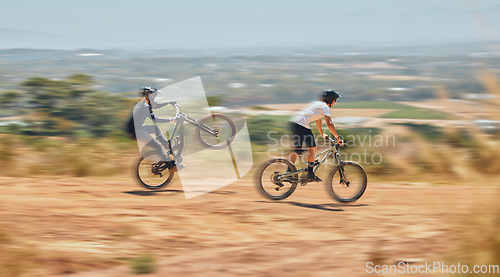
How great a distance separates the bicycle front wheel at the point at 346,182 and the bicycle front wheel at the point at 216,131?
2538 mm

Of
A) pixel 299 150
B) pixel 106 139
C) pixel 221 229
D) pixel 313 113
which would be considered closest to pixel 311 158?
pixel 299 150

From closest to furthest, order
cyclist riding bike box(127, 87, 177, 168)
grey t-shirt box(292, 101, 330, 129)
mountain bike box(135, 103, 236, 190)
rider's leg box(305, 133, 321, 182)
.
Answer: grey t-shirt box(292, 101, 330, 129)
rider's leg box(305, 133, 321, 182)
cyclist riding bike box(127, 87, 177, 168)
mountain bike box(135, 103, 236, 190)

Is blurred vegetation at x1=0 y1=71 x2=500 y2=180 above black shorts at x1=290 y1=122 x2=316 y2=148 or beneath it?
above

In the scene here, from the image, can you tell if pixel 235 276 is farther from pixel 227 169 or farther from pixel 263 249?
pixel 227 169

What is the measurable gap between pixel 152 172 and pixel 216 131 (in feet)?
4.75

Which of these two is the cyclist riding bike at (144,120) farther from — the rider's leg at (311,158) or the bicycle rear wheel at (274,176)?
the rider's leg at (311,158)

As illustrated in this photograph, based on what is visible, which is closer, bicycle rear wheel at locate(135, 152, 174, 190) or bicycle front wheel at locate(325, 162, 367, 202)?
bicycle front wheel at locate(325, 162, 367, 202)

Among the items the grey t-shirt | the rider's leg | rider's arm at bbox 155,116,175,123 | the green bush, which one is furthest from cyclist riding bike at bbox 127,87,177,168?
the green bush

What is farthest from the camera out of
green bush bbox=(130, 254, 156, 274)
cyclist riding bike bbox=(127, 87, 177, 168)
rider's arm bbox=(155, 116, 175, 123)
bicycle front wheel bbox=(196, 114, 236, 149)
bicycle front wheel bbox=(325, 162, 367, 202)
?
bicycle front wheel bbox=(196, 114, 236, 149)

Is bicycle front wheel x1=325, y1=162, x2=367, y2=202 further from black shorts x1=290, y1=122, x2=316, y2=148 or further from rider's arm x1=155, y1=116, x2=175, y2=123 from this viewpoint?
rider's arm x1=155, y1=116, x2=175, y2=123

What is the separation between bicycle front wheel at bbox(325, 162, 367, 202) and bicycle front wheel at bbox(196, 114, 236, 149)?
2538mm

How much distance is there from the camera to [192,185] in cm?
977

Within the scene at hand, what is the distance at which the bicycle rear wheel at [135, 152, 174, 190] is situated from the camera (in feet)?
29.7

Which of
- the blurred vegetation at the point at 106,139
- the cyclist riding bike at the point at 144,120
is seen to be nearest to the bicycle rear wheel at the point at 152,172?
the cyclist riding bike at the point at 144,120
